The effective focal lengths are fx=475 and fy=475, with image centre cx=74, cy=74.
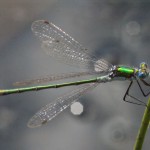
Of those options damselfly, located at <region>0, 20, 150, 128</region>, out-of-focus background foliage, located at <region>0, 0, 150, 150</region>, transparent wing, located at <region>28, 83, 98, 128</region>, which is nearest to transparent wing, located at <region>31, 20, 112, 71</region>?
damselfly, located at <region>0, 20, 150, 128</region>

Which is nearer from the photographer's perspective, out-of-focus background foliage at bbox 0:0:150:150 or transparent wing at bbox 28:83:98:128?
transparent wing at bbox 28:83:98:128

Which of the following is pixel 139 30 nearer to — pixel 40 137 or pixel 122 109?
pixel 122 109

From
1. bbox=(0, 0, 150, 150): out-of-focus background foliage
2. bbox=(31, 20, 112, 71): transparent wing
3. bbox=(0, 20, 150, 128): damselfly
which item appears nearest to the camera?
bbox=(0, 20, 150, 128): damselfly

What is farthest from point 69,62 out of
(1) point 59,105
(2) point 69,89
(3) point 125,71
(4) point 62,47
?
(2) point 69,89

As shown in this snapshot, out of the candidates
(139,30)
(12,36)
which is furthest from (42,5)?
(139,30)

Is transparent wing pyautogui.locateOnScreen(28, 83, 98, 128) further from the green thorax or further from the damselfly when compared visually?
the green thorax

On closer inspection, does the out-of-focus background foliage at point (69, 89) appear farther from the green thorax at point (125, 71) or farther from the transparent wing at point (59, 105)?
the green thorax at point (125, 71)
